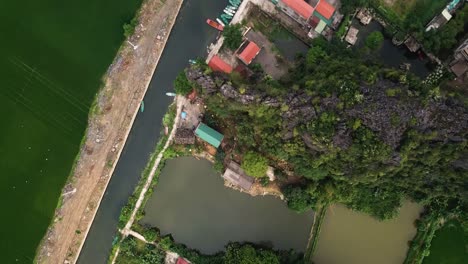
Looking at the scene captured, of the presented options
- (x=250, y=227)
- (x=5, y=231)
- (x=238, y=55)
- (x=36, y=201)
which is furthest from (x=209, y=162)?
(x=5, y=231)

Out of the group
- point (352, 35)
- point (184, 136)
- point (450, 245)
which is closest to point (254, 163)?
point (184, 136)

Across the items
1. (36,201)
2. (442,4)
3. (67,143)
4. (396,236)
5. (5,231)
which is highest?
(442,4)

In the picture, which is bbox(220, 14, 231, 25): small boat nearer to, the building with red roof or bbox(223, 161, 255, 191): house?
the building with red roof

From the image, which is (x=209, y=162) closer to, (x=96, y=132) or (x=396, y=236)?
(x=96, y=132)

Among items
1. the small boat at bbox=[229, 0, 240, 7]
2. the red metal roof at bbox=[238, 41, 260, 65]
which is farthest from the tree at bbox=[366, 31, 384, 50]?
the small boat at bbox=[229, 0, 240, 7]

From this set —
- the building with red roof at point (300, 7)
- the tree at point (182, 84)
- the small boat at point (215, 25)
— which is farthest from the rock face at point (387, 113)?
the small boat at point (215, 25)

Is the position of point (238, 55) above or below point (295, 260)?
above
